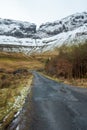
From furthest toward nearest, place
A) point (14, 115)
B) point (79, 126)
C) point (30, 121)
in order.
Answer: point (14, 115)
point (30, 121)
point (79, 126)

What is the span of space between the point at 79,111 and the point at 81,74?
212 feet

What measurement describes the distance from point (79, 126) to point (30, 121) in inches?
139

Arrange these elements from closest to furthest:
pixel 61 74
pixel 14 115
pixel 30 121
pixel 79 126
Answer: pixel 79 126, pixel 30 121, pixel 14 115, pixel 61 74

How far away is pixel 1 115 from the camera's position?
63.7ft

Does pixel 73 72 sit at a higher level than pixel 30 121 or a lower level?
lower

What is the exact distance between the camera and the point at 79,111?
758 inches

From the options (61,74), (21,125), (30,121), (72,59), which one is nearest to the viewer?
(21,125)

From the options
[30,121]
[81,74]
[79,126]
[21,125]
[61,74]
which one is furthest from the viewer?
[61,74]

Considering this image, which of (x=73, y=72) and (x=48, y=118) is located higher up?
(x=48, y=118)

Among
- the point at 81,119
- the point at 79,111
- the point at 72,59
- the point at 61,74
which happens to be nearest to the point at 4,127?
the point at 81,119

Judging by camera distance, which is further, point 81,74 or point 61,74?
point 61,74

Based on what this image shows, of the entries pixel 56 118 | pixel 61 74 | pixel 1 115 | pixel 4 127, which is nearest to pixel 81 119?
pixel 56 118

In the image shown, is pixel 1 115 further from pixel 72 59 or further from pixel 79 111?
pixel 72 59

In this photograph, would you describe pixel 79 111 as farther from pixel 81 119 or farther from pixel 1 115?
pixel 1 115
